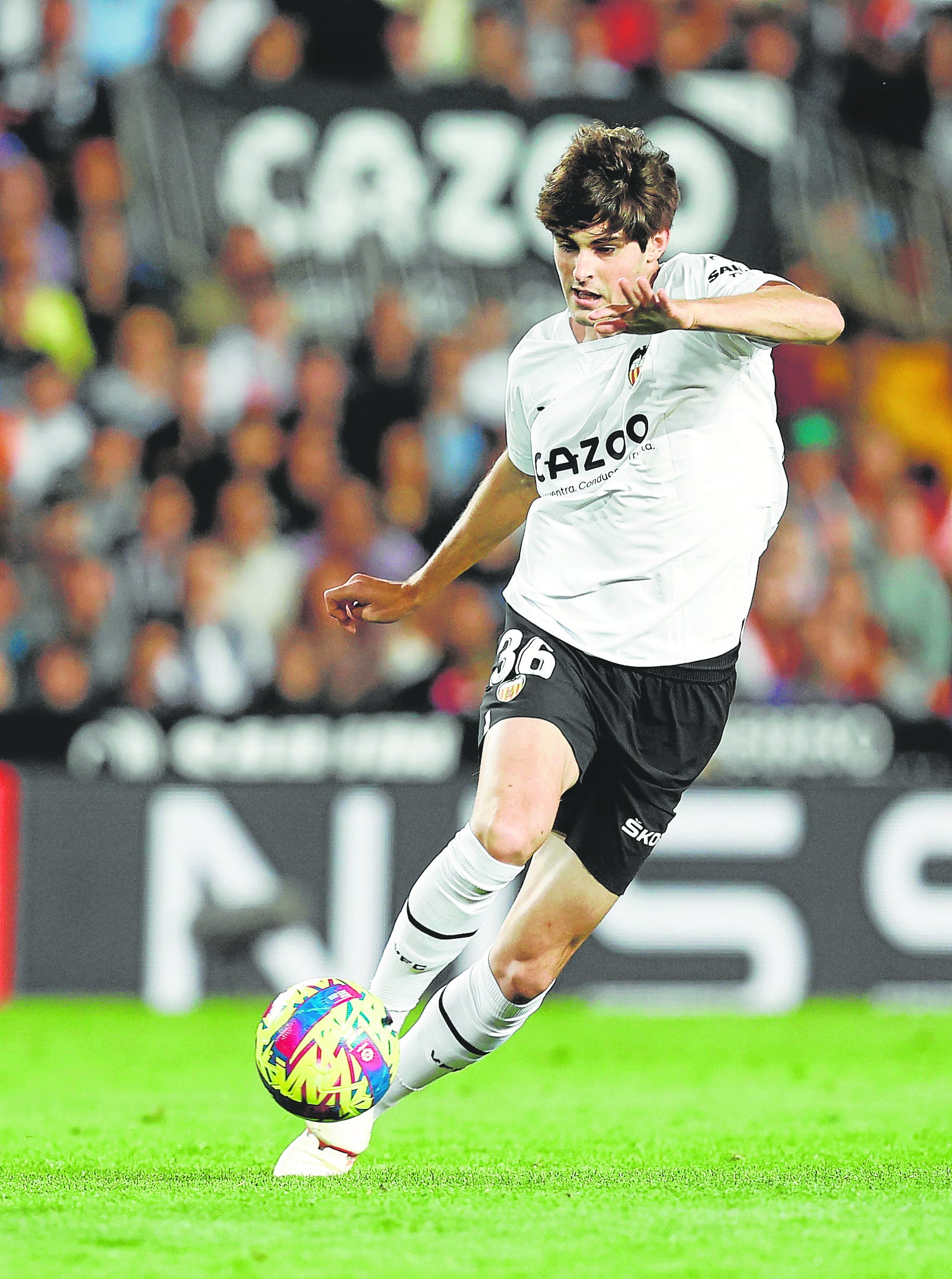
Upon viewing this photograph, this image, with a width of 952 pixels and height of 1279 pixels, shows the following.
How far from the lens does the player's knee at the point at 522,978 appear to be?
440 centimetres

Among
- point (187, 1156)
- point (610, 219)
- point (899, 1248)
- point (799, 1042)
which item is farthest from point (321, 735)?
point (899, 1248)

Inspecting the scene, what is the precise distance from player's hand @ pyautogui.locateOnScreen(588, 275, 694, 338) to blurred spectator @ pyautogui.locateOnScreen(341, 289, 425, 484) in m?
6.86

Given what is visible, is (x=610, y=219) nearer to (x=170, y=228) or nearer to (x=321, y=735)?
(x=321, y=735)

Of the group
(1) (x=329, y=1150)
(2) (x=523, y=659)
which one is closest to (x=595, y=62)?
(2) (x=523, y=659)

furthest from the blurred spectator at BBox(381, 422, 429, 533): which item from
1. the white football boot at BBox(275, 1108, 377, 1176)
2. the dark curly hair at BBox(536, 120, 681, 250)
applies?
the white football boot at BBox(275, 1108, 377, 1176)

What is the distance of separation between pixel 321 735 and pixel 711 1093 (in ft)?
10.9

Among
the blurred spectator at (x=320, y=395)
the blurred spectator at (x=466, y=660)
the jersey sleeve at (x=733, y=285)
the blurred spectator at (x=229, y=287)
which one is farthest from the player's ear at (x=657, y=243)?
the blurred spectator at (x=229, y=287)

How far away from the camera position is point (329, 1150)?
432 cm

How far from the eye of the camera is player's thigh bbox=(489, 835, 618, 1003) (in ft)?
14.4

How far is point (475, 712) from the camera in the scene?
9.12 metres

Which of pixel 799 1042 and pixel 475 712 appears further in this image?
pixel 475 712

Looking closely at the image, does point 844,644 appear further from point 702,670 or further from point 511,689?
point 511,689

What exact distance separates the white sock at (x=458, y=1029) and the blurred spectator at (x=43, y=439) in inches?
248

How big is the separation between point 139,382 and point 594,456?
21.8ft
